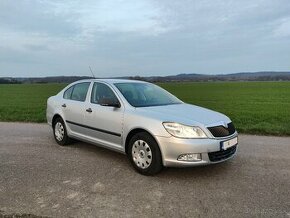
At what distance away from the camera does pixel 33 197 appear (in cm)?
436

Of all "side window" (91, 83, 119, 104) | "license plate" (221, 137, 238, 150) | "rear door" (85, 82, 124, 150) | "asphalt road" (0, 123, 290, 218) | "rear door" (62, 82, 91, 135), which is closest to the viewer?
"asphalt road" (0, 123, 290, 218)

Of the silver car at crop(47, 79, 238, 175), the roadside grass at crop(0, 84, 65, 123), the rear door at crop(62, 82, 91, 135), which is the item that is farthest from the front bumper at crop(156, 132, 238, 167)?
the roadside grass at crop(0, 84, 65, 123)

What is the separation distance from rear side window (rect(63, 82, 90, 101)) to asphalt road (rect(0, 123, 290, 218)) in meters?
1.11

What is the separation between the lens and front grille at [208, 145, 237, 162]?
16.7 ft

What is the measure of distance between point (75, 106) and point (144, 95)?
1535 millimetres

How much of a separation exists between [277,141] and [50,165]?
17.3 feet

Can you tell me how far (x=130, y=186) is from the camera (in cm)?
484

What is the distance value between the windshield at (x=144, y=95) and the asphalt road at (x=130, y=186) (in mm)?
1129

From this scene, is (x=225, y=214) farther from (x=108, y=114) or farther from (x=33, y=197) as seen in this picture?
(x=108, y=114)

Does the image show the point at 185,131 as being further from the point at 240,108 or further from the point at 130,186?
the point at 240,108

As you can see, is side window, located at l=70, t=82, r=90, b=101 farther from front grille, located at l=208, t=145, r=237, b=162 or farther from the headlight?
front grille, located at l=208, t=145, r=237, b=162

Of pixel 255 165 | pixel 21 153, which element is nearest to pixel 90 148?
pixel 21 153

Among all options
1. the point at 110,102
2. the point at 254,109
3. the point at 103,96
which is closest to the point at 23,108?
the point at 254,109

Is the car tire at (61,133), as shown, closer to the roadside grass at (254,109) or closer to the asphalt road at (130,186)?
the asphalt road at (130,186)
